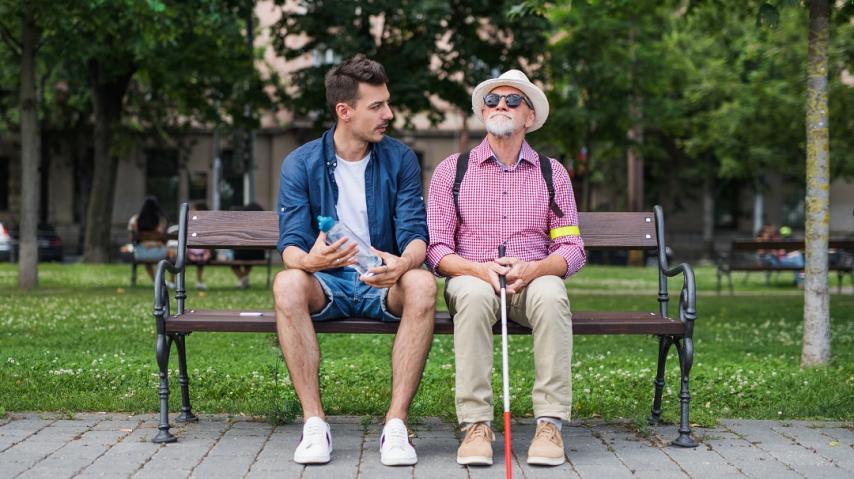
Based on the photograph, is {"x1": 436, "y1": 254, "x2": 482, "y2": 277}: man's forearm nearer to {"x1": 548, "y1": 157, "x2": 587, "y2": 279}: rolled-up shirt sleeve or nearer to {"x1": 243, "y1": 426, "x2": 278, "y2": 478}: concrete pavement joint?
{"x1": 548, "y1": 157, "x2": 587, "y2": 279}: rolled-up shirt sleeve

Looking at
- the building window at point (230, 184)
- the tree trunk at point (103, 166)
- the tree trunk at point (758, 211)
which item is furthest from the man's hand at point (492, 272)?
the tree trunk at point (758, 211)

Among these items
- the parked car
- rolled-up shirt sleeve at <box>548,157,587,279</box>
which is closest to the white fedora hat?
rolled-up shirt sleeve at <box>548,157,587,279</box>

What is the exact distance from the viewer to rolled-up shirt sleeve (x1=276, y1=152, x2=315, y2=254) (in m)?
5.20

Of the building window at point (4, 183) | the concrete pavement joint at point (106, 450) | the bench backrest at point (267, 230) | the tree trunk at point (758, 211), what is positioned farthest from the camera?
the tree trunk at point (758, 211)

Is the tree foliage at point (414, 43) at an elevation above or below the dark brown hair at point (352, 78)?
above

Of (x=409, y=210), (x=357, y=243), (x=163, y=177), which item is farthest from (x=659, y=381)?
(x=163, y=177)

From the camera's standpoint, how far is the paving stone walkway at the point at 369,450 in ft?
15.1

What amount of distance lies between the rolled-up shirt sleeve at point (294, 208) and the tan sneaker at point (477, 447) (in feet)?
3.73

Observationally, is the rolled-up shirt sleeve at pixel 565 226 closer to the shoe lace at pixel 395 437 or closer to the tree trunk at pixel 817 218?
the shoe lace at pixel 395 437

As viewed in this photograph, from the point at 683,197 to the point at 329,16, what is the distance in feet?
91.4

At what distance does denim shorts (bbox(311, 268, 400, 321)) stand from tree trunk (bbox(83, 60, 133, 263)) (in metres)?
21.7

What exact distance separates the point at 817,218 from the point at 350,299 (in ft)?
13.0

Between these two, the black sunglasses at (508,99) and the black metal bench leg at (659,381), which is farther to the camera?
the black metal bench leg at (659,381)

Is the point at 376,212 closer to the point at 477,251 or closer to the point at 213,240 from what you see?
the point at 477,251
